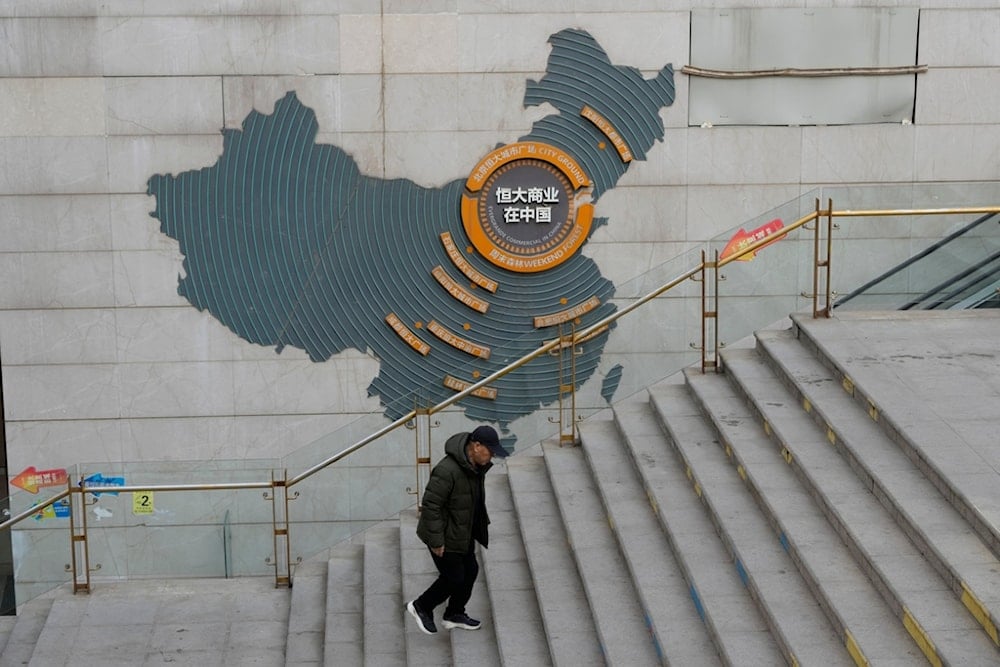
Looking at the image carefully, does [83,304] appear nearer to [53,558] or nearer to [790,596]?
[53,558]

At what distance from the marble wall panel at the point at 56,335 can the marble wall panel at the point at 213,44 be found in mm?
1921

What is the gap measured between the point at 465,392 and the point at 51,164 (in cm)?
388

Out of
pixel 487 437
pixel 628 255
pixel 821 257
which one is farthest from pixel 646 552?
pixel 628 255

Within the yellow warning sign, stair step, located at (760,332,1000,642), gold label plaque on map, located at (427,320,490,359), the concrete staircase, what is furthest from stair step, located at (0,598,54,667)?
stair step, located at (760,332,1000,642)

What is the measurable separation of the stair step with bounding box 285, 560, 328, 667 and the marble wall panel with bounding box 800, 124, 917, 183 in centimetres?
490

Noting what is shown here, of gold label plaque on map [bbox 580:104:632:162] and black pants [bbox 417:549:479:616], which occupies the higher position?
gold label plaque on map [bbox 580:104:632:162]

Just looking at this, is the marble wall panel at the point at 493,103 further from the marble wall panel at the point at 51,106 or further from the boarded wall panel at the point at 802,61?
the marble wall panel at the point at 51,106

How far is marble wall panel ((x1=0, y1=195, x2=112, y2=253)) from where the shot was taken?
10328 millimetres

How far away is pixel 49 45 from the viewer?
10.1 m

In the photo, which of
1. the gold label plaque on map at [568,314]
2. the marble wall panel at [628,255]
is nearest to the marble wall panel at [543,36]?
the marble wall panel at [628,255]

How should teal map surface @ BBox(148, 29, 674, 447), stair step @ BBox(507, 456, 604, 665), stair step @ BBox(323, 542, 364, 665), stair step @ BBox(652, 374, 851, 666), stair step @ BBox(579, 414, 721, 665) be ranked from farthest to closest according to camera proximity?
teal map surface @ BBox(148, 29, 674, 447) → stair step @ BBox(323, 542, 364, 665) → stair step @ BBox(507, 456, 604, 665) → stair step @ BBox(579, 414, 721, 665) → stair step @ BBox(652, 374, 851, 666)

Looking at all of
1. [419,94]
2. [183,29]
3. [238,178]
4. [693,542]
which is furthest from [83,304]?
[693,542]

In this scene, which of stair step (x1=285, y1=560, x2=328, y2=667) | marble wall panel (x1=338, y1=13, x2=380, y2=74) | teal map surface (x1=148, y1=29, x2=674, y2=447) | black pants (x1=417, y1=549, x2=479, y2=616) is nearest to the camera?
black pants (x1=417, y1=549, x2=479, y2=616)

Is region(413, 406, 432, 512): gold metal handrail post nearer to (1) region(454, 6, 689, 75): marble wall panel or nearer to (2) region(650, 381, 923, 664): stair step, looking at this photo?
(2) region(650, 381, 923, 664): stair step
